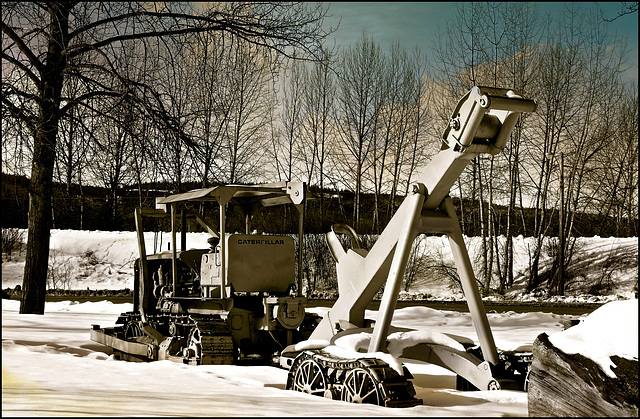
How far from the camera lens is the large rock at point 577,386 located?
423 centimetres

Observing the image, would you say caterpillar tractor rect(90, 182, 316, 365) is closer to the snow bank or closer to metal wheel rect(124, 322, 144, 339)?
metal wheel rect(124, 322, 144, 339)

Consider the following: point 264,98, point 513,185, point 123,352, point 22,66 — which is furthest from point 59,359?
point 513,185

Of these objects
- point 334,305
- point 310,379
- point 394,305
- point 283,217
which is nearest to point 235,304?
point 334,305

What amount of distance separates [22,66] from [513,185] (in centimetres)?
1804

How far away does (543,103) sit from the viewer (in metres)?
25.1

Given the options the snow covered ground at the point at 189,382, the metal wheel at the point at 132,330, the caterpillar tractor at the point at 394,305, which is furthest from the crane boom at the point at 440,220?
the metal wheel at the point at 132,330

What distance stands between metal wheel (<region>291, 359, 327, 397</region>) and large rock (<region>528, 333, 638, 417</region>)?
1948 mm

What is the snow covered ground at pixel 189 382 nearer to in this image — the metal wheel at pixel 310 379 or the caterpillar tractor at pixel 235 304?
the metal wheel at pixel 310 379

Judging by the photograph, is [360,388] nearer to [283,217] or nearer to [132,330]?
[132,330]

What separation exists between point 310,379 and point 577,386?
8.28ft

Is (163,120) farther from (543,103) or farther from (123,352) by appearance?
(543,103)

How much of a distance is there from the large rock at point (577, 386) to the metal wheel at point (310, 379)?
1.95 meters

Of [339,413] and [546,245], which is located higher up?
[546,245]

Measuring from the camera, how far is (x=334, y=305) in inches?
285
